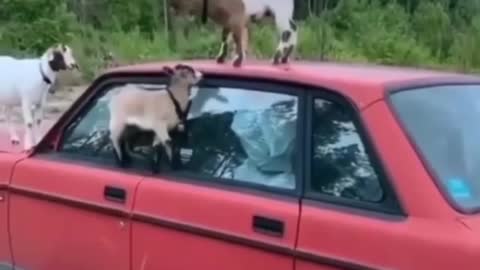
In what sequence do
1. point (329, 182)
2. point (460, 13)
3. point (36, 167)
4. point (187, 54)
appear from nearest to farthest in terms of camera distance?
point (329, 182), point (36, 167), point (187, 54), point (460, 13)

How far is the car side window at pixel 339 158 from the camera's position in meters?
4.55

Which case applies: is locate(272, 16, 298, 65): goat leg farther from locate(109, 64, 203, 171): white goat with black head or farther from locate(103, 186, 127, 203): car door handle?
locate(103, 186, 127, 203): car door handle

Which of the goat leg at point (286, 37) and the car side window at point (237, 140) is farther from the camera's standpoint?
the goat leg at point (286, 37)

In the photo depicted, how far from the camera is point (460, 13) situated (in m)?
30.8

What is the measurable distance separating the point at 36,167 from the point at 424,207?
238 cm

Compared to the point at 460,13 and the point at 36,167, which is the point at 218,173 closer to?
the point at 36,167

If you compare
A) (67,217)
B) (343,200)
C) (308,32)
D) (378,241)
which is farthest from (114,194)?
(308,32)

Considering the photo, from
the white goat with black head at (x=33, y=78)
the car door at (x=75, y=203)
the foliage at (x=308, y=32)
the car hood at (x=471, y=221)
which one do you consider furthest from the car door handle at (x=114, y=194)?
the foliage at (x=308, y=32)

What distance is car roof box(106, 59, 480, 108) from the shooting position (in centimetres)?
468

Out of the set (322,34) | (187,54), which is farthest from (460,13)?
(187,54)

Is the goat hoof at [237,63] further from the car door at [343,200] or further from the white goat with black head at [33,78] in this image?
the white goat with black head at [33,78]

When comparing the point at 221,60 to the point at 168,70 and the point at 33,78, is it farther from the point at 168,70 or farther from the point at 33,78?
the point at 33,78

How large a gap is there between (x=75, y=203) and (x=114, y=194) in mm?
296

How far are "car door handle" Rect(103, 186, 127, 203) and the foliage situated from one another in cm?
1228
